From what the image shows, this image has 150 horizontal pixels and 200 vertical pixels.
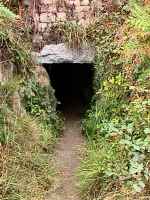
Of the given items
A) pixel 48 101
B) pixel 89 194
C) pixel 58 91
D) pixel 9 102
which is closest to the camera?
pixel 89 194

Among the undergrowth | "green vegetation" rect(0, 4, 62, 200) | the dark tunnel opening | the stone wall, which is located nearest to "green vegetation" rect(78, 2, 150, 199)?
the undergrowth

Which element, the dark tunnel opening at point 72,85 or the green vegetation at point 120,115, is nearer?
the green vegetation at point 120,115

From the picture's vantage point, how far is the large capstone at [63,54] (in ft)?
32.3

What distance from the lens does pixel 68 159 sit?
8.33 m

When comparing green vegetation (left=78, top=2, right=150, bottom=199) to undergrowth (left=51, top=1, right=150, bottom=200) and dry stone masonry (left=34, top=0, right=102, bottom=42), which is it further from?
dry stone masonry (left=34, top=0, right=102, bottom=42)

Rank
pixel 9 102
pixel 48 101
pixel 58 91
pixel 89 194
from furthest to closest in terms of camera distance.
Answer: pixel 58 91, pixel 48 101, pixel 9 102, pixel 89 194

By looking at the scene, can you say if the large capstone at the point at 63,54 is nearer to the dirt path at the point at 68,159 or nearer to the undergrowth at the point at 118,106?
the undergrowth at the point at 118,106

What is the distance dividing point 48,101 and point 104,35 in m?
1.65

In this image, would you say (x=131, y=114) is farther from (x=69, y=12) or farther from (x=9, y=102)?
(x=69, y=12)

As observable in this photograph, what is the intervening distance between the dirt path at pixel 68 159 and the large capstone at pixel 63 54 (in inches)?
52.8

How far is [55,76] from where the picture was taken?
12.4 m

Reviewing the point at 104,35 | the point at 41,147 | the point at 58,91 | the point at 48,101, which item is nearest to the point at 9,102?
the point at 41,147

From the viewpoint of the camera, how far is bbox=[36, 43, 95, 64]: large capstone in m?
9.84

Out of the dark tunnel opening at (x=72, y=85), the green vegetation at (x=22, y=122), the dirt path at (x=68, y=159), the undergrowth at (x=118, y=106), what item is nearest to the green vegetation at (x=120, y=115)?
the undergrowth at (x=118, y=106)
